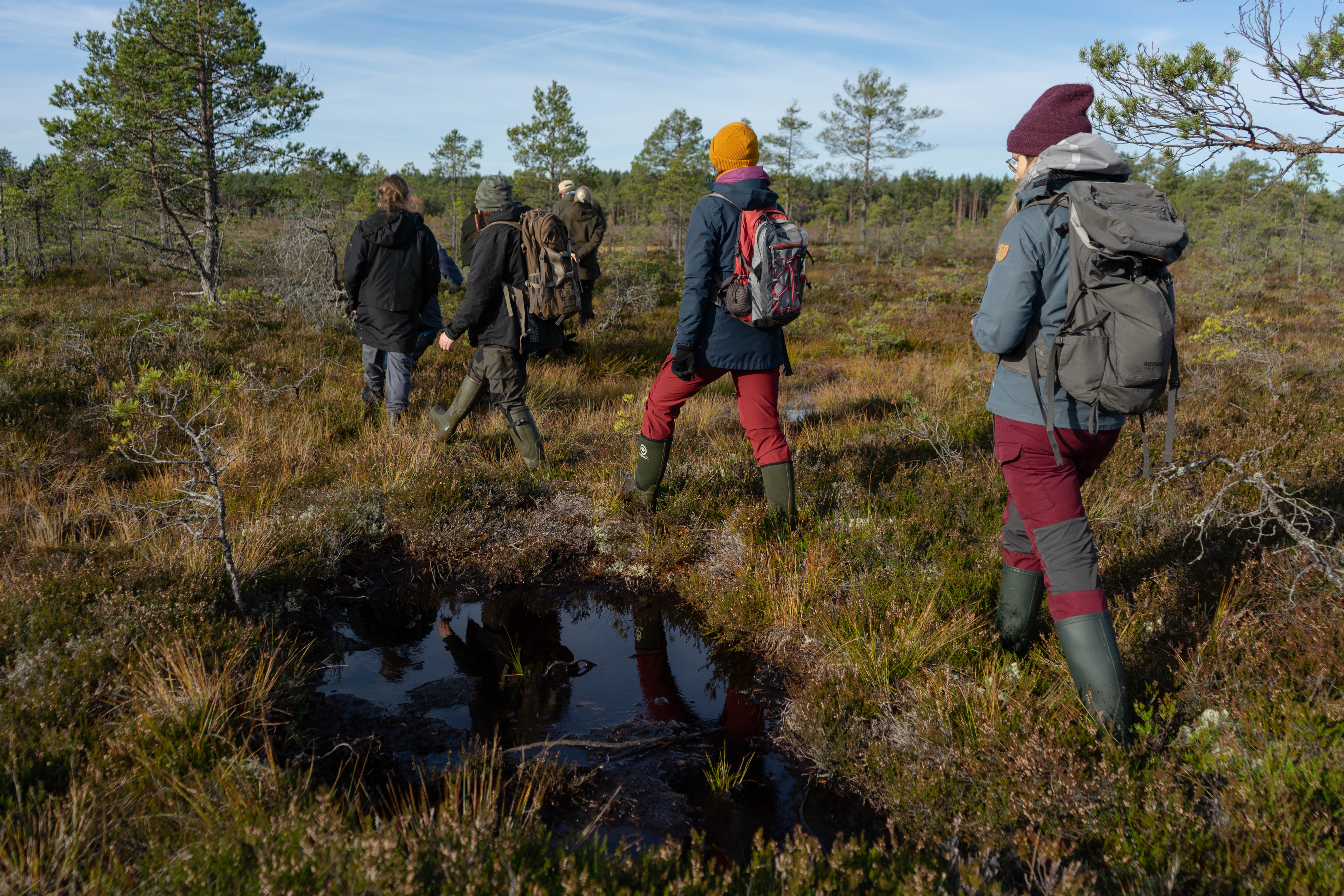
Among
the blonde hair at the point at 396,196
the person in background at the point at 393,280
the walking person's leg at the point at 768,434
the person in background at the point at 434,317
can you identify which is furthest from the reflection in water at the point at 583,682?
the blonde hair at the point at 396,196

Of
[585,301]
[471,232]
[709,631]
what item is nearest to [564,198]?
[471,232]

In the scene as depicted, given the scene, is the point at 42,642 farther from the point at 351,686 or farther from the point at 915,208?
the point at 915,208

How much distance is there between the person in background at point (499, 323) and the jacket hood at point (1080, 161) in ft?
11.2

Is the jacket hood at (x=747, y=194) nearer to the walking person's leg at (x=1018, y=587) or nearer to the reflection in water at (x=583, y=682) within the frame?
the walking person's leg at (x=1018, y=587)

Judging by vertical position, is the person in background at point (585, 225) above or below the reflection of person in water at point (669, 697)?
above

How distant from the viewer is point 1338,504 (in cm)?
420

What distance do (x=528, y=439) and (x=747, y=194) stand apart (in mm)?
2456

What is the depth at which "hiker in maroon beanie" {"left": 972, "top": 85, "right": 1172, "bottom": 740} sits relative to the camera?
7.39 ft

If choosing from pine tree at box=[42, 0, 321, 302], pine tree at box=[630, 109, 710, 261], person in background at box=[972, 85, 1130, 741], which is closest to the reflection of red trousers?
person in background at box=[972, 85, 1130, 741]

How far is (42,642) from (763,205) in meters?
3.54

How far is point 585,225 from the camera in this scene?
19.2 feet

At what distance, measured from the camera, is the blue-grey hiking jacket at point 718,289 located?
11.7 feet

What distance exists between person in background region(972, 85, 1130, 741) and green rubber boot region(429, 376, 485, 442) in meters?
3.79

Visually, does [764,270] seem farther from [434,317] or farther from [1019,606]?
[434,317]
